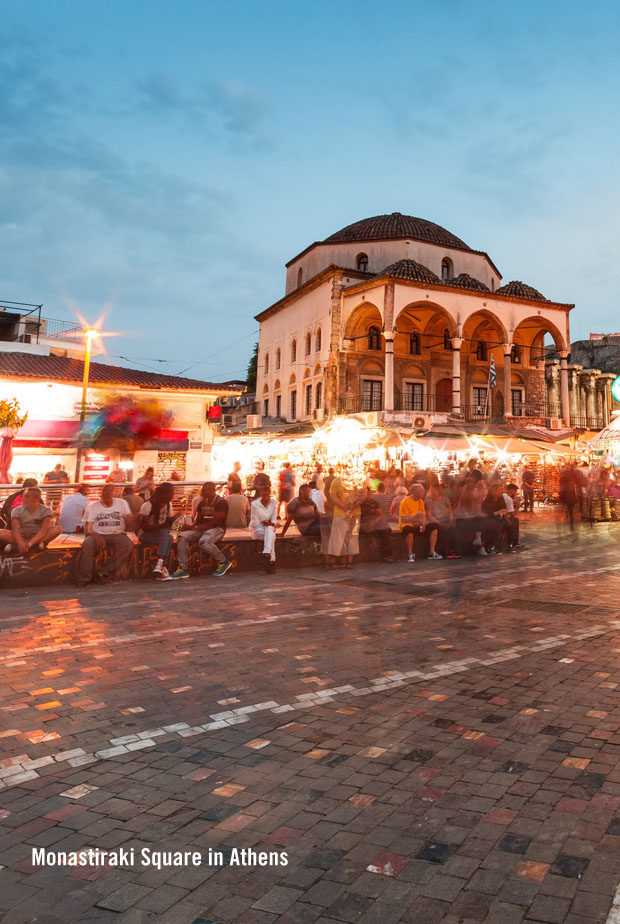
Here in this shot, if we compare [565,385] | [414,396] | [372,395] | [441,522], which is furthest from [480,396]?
[441,522]

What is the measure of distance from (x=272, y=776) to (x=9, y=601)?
5910 millimetres

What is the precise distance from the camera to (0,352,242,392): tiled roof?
23375 mm

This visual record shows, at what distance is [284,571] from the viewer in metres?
11.0

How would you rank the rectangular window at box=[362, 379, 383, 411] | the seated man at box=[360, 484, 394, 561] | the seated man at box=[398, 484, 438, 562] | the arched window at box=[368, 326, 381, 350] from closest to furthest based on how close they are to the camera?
the seated man at box=[360, 484, 394, 561] → the seated man at box=[398, 484, 438, 562] → the rectangular window at box=[362, 379, 383, 411] → the arched window at box=[368, 326, 381, 350]

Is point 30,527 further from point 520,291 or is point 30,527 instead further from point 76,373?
point 520,291

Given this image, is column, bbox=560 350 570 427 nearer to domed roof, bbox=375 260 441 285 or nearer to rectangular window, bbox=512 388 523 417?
rectangular window, bbox=512 388 523 417

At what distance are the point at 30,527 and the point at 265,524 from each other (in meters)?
3.63

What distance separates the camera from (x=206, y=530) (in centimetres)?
1020

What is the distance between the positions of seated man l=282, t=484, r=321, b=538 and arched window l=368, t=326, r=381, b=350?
27517 millimetres

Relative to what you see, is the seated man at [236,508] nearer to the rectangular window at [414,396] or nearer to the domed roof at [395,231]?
the rectangular window at [414,396]

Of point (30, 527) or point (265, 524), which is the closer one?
point (30, 527)

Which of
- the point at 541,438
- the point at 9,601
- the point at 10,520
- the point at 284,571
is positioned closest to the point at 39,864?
the point at 9,601

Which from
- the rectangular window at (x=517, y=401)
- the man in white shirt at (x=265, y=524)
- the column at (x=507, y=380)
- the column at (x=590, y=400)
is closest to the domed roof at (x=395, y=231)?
the column at (x=507, y=380)

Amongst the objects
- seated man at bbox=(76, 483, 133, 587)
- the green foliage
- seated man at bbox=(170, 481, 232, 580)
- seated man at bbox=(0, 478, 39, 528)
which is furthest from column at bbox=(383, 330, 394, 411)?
seated man at bbox=(0, 478, 39, 528)
